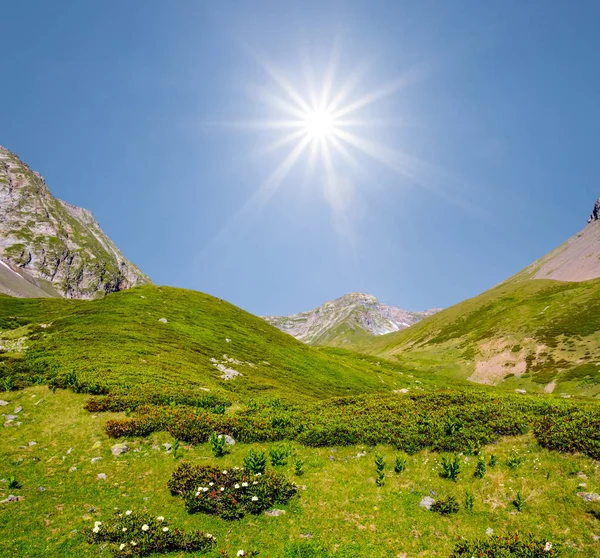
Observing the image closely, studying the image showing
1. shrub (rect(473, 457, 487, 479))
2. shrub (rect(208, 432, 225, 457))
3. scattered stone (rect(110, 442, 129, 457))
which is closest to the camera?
shrub (rect(473, 457, 487, 479))

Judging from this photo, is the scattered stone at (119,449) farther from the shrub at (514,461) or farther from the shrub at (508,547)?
the shrub at (514,461)

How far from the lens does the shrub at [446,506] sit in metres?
13.0

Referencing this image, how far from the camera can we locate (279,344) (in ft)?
237

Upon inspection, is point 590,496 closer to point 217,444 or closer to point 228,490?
point 228,490

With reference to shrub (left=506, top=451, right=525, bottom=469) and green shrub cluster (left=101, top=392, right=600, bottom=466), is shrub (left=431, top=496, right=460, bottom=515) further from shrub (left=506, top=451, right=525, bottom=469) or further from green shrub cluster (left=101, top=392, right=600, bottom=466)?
green shrub cluster (left=101, top=392, right=600, bottom=466)

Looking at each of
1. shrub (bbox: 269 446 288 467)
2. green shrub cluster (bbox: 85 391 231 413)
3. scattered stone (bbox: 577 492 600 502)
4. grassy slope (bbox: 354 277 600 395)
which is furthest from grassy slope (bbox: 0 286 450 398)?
grassy slope (bbox: 354 277 600 395)

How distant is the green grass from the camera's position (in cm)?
1137

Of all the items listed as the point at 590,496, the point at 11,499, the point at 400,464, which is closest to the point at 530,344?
the point at 590,496

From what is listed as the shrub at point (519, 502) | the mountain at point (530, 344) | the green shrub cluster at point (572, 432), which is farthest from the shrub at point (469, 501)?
the mountain at point (530, 344)

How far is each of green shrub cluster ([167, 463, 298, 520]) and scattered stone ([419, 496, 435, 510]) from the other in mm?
5327

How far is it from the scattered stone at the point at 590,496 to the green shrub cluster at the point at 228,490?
11.3 m

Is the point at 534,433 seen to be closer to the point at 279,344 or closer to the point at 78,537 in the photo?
the point at 78,537

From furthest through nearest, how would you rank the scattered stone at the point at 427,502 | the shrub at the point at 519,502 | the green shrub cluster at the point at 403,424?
1. the green shrub cluster at the point at 403,424
2. the scattered stone at the point at 427,502
3. the shrub at the point at 519,502

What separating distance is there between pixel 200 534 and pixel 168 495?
365 cm
